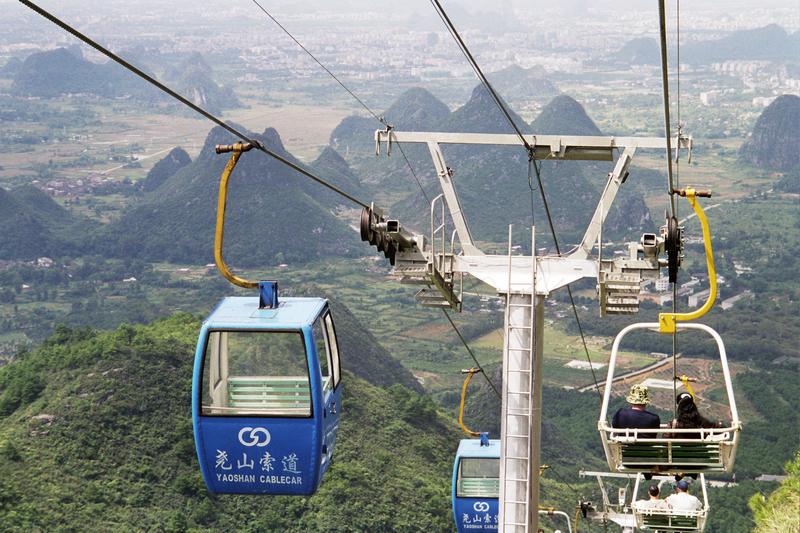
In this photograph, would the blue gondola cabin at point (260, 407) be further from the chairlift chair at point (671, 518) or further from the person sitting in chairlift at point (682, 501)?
Answer: the person sitting in chairlift at point (682, 501)

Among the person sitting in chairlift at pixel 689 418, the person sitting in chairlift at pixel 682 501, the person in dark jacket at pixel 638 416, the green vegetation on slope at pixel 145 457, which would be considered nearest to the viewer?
the person in dark jacket at pixel 638 416

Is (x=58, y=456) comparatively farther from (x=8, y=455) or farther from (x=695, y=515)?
(x=695, y=515)

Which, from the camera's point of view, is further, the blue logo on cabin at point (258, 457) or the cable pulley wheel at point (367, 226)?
the cable pulley wheel at point (367, 226)

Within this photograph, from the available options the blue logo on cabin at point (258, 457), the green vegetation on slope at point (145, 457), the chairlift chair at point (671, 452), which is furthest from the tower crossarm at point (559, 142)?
the green vegetation on slope at point (145, 457)

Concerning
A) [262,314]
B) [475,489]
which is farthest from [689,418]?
[475,489]

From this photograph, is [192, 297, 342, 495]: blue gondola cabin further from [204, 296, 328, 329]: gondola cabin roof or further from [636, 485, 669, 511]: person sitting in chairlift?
[636, 485, 669, 511]: person sitting in chairlift

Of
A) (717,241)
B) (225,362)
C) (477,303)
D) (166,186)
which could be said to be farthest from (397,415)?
(166,186)
